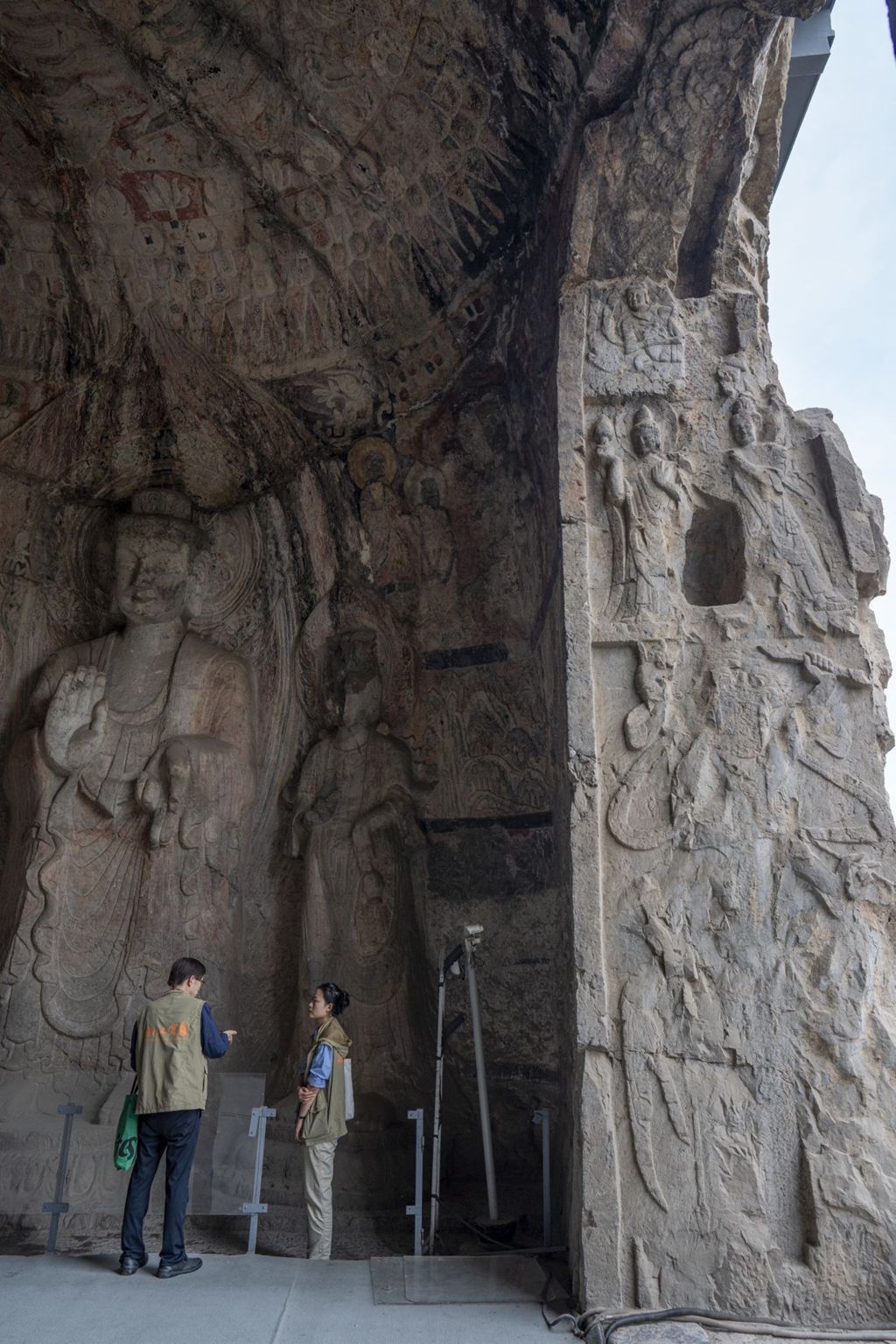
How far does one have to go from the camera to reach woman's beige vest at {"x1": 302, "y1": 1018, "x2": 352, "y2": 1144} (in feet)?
14.3

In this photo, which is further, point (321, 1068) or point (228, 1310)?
point (321, 1068)

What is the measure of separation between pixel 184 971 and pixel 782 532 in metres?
3.37

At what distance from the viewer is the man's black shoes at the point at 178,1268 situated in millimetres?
4035

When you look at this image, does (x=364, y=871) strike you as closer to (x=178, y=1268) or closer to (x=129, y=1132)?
(x=129, y=1132)

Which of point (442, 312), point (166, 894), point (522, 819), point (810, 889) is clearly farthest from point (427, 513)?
point (810, 889)

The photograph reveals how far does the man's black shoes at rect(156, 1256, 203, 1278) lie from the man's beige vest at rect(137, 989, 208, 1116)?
63 cm

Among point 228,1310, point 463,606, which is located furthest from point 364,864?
point 228,1310

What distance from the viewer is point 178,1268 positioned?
4.07 metres

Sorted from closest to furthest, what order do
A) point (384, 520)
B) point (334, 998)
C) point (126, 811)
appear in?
point (334, 998) → point (126, 811) → point (384, 520)

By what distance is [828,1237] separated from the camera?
366 centimetres

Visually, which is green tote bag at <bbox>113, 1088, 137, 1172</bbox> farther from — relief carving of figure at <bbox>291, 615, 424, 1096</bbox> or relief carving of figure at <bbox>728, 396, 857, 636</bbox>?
relief carving of figure at <bbox>728, 396, 857, 636</bbox>

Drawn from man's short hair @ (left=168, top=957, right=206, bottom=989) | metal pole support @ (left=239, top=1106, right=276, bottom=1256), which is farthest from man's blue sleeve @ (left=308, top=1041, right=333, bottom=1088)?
man's short hair @ (left=168, top=957, right=206, bottom=989)

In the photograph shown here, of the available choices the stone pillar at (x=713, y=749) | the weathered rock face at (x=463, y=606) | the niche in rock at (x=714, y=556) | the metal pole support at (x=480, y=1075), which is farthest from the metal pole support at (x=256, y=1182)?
the niche in rock at (x=714, y=556)

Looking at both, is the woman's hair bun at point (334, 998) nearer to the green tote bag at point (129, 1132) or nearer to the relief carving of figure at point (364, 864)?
the green tote bag at point (129, 1132)
